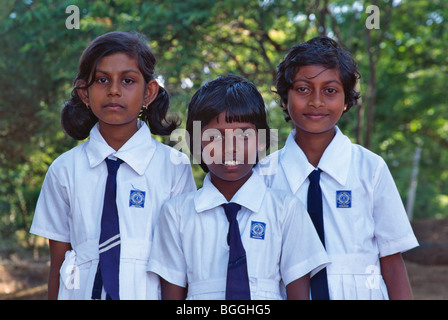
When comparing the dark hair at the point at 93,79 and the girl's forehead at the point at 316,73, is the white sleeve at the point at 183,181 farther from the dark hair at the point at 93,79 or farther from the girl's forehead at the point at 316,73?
the girl's forehead at the point at 316,73

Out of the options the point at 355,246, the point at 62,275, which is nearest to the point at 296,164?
the point at 355,246

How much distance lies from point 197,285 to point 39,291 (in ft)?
18.3

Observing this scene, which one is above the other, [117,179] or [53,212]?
[117,179]

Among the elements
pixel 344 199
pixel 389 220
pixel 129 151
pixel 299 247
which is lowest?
pixel 299 247

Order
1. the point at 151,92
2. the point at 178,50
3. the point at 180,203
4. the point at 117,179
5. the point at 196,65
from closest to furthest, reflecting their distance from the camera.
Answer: the point at 180,203, the point at 117,179, the point at 151,92, the point at 178,50, the point at 196,65

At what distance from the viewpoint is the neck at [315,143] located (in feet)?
8.74

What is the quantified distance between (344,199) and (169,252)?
0.82m

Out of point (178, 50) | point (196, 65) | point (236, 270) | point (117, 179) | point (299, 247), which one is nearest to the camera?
point (236, 270)

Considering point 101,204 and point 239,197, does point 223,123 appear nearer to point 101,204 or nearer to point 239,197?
point 239,197

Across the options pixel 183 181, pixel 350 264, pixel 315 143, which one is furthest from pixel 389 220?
pixel 183 181

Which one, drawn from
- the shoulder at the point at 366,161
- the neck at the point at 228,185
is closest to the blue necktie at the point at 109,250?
the neck at the point at 228,185

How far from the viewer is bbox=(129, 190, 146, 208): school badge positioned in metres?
2.49

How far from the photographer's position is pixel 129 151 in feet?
8.42

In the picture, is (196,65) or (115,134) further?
(196,65)
